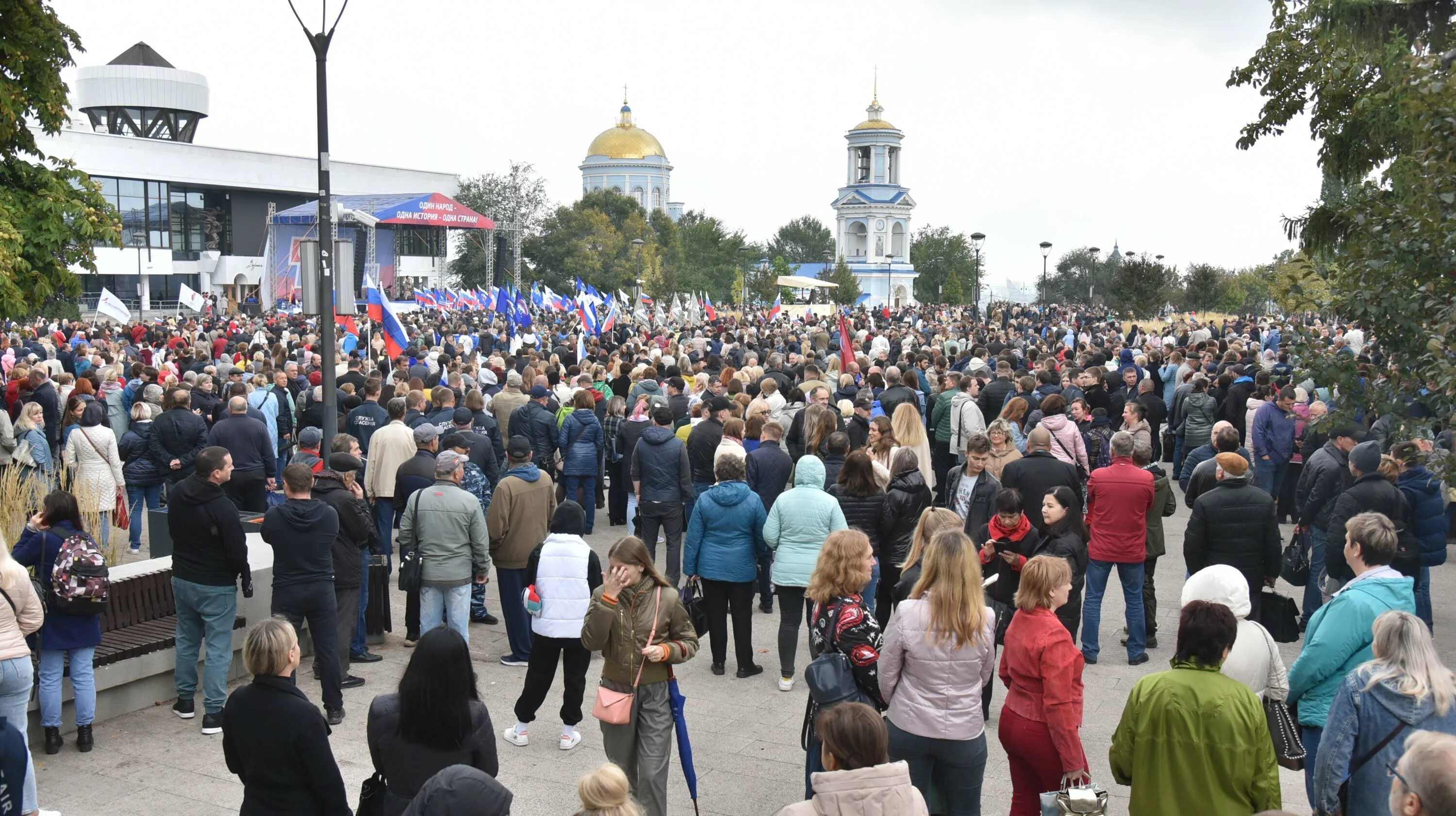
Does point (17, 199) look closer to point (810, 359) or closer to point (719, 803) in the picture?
point (719, 803)

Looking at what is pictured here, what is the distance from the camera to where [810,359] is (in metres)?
17.8

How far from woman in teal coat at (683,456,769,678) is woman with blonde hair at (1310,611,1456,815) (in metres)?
4.33

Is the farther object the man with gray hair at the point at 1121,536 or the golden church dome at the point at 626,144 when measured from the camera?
the golden church dome at the point at 626,144

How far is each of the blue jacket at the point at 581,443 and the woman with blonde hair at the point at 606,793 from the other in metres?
8.82

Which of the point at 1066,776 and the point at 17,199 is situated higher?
the point at 17,199

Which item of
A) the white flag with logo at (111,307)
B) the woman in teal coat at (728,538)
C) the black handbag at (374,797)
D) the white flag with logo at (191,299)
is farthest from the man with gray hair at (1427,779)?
the white flag with logo at (191,299)

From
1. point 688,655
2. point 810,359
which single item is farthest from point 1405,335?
point 810,359

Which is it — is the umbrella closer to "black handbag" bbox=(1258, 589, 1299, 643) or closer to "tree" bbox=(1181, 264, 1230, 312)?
"black handbag" bbox=(1258, 589, 1299, 643)

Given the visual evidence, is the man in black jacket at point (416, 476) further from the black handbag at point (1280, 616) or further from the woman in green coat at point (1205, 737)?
the woman in green coat at point (1205, 737)

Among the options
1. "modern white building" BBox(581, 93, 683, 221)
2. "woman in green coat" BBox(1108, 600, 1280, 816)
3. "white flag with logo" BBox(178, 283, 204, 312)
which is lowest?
"woman in green coat" BBox(1108, 600, 1280, 816)

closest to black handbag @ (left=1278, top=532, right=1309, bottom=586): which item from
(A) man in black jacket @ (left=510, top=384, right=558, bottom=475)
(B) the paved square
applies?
(B) the paved square

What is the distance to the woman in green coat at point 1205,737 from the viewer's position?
4414 mm

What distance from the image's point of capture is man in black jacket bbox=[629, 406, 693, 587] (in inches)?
409

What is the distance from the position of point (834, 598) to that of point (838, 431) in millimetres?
4808
